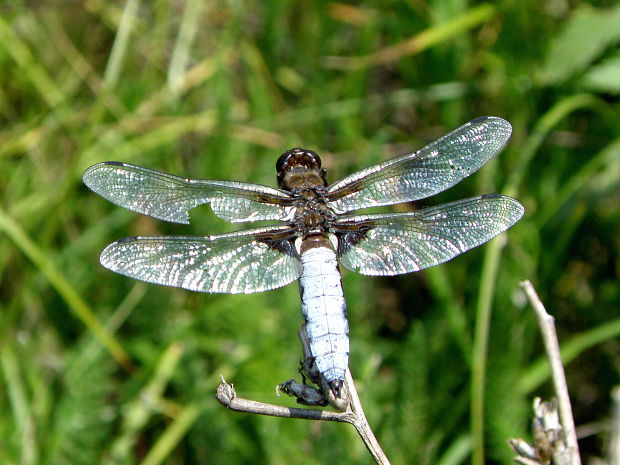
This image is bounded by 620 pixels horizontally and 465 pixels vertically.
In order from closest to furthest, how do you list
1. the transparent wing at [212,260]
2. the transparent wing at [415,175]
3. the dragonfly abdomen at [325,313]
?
1. the dragonfly abdomen at [325,313]
2. the transparent wing at [212,260]
3. the transparent wing at [415,175]

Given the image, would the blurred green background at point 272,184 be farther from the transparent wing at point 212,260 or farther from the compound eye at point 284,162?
the compound eye at point 284,162

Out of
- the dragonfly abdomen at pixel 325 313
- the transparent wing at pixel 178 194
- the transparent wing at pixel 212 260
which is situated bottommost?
the dragonfly abdomen at pixel 325 313

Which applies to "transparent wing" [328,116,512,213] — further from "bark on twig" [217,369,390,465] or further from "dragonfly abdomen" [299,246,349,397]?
"bark on twig" [217,369,390,465]

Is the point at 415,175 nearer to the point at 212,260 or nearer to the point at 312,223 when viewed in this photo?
the point at 312,223

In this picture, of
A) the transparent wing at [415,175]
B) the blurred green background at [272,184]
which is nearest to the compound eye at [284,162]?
the transparent wing at [415,175]

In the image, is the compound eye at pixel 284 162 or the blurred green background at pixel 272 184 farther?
the blurred green background at pixel 272 184

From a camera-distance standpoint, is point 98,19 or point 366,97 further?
point 98,19

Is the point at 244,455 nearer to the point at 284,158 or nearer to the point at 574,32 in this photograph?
the point at 284,158

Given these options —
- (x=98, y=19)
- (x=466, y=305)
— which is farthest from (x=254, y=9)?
(x=466, y=305)
